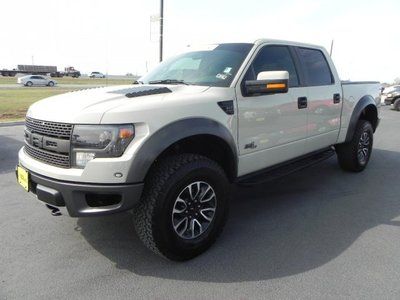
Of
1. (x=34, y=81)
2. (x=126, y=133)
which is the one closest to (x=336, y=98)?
(x=126, y=133)

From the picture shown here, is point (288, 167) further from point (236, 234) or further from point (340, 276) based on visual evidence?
point (340, 276)

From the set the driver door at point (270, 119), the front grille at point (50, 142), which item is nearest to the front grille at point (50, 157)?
the front grille at point (50, 142)

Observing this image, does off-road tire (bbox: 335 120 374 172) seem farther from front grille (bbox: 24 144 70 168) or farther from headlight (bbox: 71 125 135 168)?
front grille (bbox: 24 144 70 168)

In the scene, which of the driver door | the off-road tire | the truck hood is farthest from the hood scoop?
the off-road tire

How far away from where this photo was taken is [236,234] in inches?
144

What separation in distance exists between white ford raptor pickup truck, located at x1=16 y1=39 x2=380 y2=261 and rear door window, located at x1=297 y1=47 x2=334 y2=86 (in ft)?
0.15

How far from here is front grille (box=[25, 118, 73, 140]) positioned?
280cm

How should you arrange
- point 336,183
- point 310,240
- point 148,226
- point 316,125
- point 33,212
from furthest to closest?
point 336,183 < point 316,125 < point 33,212 < point 310,240 < point 148,226

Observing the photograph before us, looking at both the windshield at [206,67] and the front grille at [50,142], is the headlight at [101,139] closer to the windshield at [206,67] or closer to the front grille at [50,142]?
the front grille at [50,142]

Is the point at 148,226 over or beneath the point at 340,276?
over

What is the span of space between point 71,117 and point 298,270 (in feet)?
6.91

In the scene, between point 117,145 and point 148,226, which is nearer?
point 117,145

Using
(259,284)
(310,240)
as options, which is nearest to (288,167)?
(310,240)

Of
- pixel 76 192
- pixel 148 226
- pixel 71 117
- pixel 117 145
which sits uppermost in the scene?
pixel 71 117
